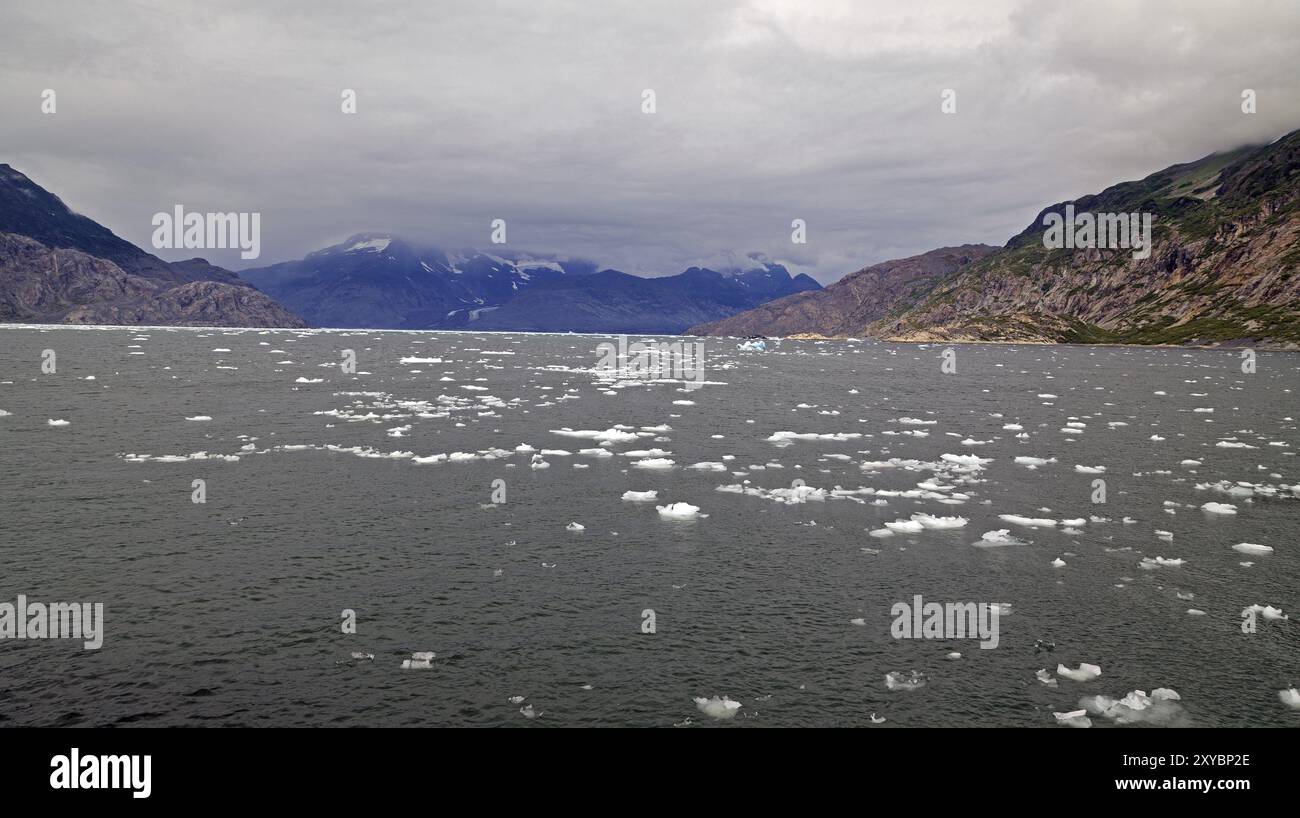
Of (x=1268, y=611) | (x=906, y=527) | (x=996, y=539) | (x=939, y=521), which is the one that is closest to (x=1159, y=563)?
(x=1268, y=611)

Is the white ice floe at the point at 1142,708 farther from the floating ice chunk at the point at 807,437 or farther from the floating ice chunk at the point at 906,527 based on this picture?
the floating ice chunk at the point at 807,437

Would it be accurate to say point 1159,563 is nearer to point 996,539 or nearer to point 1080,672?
point 996,539

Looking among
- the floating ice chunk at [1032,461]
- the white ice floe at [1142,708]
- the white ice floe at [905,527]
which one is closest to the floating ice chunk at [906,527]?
the white ice floe at [905,527]

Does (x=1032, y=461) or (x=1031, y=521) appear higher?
(x=1032, y=461)

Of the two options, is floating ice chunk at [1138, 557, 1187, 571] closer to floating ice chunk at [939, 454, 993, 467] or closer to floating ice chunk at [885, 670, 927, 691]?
floating ice chunk at [885, 670, 927, 691]

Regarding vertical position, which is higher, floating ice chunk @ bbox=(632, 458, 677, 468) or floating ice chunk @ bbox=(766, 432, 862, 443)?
floating ice chunk @ bbox=(766, 432, 862, 443)

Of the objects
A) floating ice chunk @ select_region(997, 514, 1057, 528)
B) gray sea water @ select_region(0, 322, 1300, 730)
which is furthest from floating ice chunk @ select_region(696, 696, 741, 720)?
floating ice chunk @ select_region(997, 514, 1057, 528)
